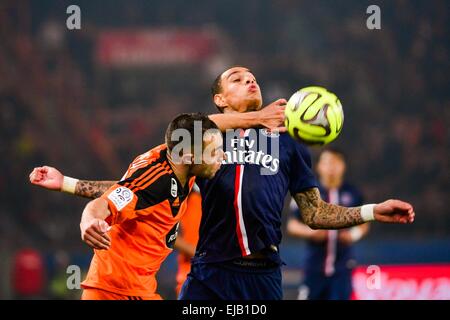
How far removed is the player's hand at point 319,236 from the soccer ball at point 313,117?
3.40 meters

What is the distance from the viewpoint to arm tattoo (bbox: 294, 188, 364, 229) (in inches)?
191

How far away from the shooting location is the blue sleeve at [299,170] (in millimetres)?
5020

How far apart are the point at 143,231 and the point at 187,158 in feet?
1.72

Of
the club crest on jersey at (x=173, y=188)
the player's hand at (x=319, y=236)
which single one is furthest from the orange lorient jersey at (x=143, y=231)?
the player's hand at (x=319, y=236)

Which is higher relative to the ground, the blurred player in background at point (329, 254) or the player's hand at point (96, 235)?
the player's hand at point (96, 235)

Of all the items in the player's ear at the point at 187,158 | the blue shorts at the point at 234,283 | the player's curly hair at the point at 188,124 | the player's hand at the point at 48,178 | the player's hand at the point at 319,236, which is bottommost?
the player's hand at the point at 319,236

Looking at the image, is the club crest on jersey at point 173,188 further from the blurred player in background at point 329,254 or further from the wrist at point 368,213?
the blurred player in background at point 329,254

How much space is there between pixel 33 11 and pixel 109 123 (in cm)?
318

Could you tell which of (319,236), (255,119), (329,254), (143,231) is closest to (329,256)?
(329,254)

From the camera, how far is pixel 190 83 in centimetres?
1630

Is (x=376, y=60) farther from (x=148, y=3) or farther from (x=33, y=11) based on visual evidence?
(x=33, y=11)

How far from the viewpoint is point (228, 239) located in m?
4.81

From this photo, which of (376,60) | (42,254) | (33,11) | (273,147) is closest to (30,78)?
(33,11)

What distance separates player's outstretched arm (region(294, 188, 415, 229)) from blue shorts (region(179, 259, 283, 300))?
0.44 metres
